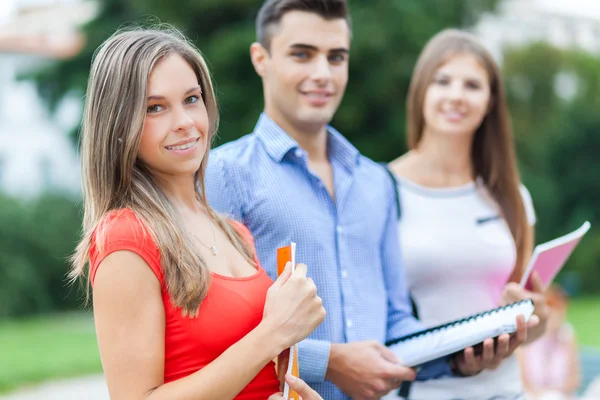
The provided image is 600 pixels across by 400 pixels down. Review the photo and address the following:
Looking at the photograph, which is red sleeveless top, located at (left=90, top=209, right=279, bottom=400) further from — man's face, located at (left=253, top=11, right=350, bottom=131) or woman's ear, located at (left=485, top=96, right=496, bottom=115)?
woman's ear, located at (left=485, top=96, right=496, bottom=115)

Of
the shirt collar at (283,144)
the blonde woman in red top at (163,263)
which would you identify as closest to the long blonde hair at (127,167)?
the blonde woman in red top at (163,263)

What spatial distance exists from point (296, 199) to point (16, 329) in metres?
13.0

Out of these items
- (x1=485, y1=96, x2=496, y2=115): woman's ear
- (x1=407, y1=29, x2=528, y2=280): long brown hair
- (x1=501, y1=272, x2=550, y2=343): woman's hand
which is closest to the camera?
(x1=501, y1=272, x2=550, y2=343): woman's hand

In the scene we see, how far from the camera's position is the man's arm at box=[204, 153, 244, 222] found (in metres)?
2.53

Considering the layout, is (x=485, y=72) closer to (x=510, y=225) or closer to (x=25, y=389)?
(x=510, y=225)

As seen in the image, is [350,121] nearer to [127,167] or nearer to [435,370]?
[435,370]

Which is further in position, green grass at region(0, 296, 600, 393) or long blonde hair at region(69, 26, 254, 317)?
green grass at region(0, 296, 600, 393)

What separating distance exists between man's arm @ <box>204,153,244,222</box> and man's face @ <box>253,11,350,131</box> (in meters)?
0.37

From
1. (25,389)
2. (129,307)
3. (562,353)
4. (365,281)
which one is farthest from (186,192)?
(25,389)

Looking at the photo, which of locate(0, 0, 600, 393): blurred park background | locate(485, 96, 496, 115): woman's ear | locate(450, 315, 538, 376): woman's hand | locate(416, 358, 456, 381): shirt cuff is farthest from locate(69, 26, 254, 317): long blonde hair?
locate(0, 0, 600, 393): blurred park background

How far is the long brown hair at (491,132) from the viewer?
136 inches

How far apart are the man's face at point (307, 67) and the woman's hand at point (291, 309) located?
0.97 meters

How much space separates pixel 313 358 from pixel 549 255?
105 cm

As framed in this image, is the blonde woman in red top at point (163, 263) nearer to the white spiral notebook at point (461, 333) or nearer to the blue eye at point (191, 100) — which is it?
the blue eye at point (191, 100)
